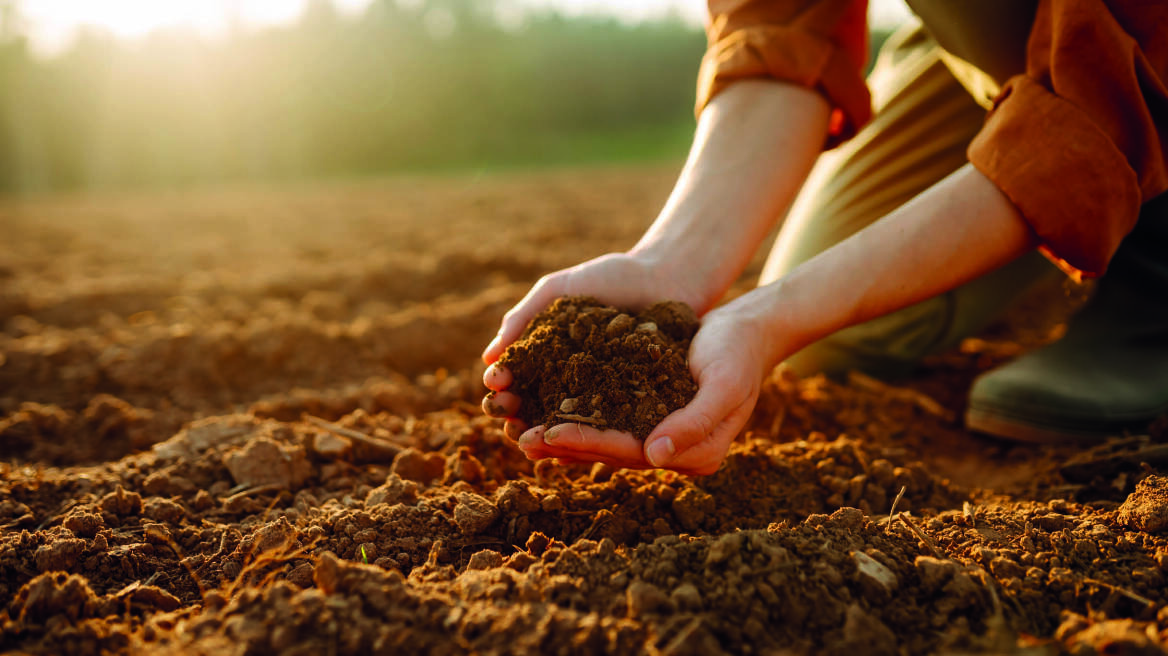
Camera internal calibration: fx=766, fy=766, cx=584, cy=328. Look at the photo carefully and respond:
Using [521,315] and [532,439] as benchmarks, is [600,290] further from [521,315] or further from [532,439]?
[532,439]

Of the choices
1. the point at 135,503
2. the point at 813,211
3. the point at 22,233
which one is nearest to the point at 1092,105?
the point at 813,211

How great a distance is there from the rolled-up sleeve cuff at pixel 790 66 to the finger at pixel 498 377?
3.25 ft

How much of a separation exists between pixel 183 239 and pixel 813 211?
463cm

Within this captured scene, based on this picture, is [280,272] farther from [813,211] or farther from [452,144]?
[452,144]

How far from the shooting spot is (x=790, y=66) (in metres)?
1.93

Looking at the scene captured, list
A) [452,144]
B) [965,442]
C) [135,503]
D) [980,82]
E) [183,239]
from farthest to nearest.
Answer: [452,144]
[183,239]
[965,442]
[980,82]
[135,503]

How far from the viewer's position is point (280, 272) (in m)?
3.92

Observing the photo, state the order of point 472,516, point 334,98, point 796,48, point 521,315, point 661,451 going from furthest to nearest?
point 334,98
point 796,48
point 521,315
point 472,516
point 661,451

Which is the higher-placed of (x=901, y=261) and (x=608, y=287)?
(x=608, y=287)

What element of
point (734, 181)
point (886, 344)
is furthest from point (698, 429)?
point (886, 344)

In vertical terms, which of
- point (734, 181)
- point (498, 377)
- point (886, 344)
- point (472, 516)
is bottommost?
point (886, 344)

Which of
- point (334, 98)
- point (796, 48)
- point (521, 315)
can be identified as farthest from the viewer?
point (334, 98)

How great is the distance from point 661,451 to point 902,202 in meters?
1.51

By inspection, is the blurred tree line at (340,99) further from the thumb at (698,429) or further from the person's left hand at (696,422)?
the thumb at (698,429)
